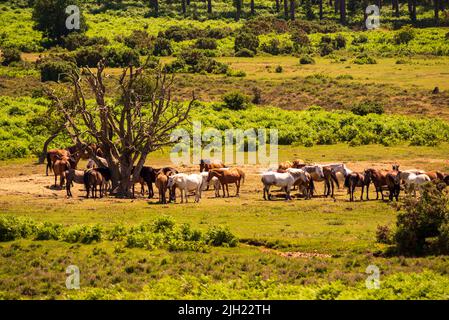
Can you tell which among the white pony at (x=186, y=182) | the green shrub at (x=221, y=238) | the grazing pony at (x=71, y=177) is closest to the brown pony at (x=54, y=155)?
the grazing pony at (x=71, y=177)

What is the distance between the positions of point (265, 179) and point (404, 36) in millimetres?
64456

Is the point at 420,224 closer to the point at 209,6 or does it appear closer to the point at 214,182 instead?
the point at 214,182

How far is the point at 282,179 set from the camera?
3759 centimetres

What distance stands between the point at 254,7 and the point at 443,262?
106958mm

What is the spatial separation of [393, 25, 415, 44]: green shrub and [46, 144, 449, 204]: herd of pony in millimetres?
59851

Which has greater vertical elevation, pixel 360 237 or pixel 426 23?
pixel 426 23

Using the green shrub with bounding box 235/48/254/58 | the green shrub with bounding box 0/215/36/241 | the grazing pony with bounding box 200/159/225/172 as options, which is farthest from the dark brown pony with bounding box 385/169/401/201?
the green shrub with bounding box 235/48/254/58

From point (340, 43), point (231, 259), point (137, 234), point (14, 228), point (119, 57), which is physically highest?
point (340, 43)

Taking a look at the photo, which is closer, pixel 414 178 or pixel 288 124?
pixel 414 178

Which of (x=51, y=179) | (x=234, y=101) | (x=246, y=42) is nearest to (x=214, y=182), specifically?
(x=51, y=179)

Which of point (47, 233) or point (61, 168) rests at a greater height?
point (61, 168)
